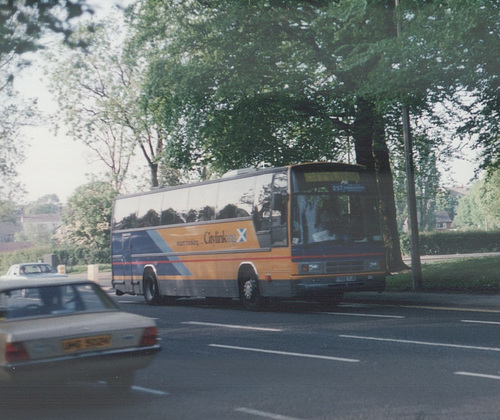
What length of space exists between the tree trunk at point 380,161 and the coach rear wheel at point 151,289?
838cm

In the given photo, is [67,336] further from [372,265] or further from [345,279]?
[372,265]

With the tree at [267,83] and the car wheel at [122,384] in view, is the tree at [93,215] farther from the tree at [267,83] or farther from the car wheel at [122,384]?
the car wheel at [122,384]

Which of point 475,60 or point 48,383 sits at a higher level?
point 475,60

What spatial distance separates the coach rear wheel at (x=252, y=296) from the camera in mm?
19708

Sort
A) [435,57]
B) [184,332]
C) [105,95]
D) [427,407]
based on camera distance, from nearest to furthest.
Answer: [427,407] → [184,332] → [435,57] → [105,95]

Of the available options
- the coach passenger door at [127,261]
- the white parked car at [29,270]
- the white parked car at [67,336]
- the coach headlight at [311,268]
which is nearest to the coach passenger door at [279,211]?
the coach headlight at [311,268]

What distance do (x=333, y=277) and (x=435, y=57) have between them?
20.7 ft

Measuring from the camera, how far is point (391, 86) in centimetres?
2042

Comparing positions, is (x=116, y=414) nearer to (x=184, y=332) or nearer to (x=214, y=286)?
(x=184, y=332)

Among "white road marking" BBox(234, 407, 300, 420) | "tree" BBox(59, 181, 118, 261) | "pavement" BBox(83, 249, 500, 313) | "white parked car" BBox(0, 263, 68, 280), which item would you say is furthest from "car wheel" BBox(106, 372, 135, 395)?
"tree" BBox(59, 181, 118, 261)

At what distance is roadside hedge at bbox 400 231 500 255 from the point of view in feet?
192

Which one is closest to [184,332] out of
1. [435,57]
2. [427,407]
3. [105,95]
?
[427,407]

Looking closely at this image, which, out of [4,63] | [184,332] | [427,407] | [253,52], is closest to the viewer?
[427,407]

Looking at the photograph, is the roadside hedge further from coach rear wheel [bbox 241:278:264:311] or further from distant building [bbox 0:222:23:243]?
distant building [bbox 0:222:23:243]
